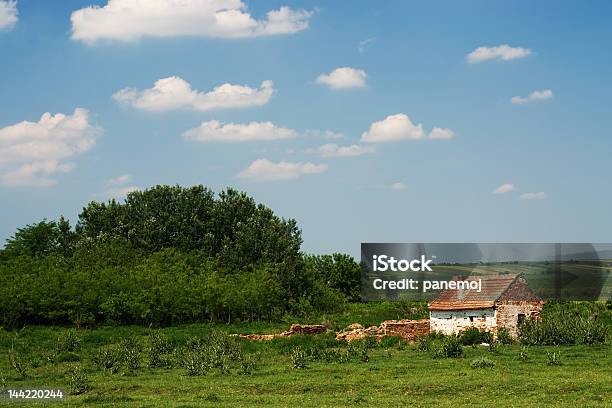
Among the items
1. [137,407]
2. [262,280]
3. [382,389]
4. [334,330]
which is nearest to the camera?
[137,407]

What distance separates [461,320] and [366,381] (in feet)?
58.1

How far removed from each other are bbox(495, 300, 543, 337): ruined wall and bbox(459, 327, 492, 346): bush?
85.0 inches

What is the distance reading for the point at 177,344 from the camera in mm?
38531

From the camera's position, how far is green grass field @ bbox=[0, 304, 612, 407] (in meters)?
20.2

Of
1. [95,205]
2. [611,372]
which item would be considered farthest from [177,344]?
[95,205]

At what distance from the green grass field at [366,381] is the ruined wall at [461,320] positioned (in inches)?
223

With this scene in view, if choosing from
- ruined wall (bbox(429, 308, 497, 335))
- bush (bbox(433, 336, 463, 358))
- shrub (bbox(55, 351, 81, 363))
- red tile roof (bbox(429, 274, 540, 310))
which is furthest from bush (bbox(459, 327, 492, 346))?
shrub (bbox(55, 351, 81, 363))

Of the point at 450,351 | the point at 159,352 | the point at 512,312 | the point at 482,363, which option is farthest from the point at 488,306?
the point at 159,352

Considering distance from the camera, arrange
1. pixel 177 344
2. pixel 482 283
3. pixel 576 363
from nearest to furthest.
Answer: pixel 576 363 < pixel 177 344 < pixel 482 283

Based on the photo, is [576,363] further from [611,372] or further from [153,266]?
[153,266]

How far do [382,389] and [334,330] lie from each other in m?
21.7

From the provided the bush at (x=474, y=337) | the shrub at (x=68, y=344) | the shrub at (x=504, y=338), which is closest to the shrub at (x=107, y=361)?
the shrub at (x=68, y=344)

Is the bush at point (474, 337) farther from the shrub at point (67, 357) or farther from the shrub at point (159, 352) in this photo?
the shrub at point (67, 357)

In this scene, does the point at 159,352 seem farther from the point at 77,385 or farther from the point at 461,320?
the point at 461,320
